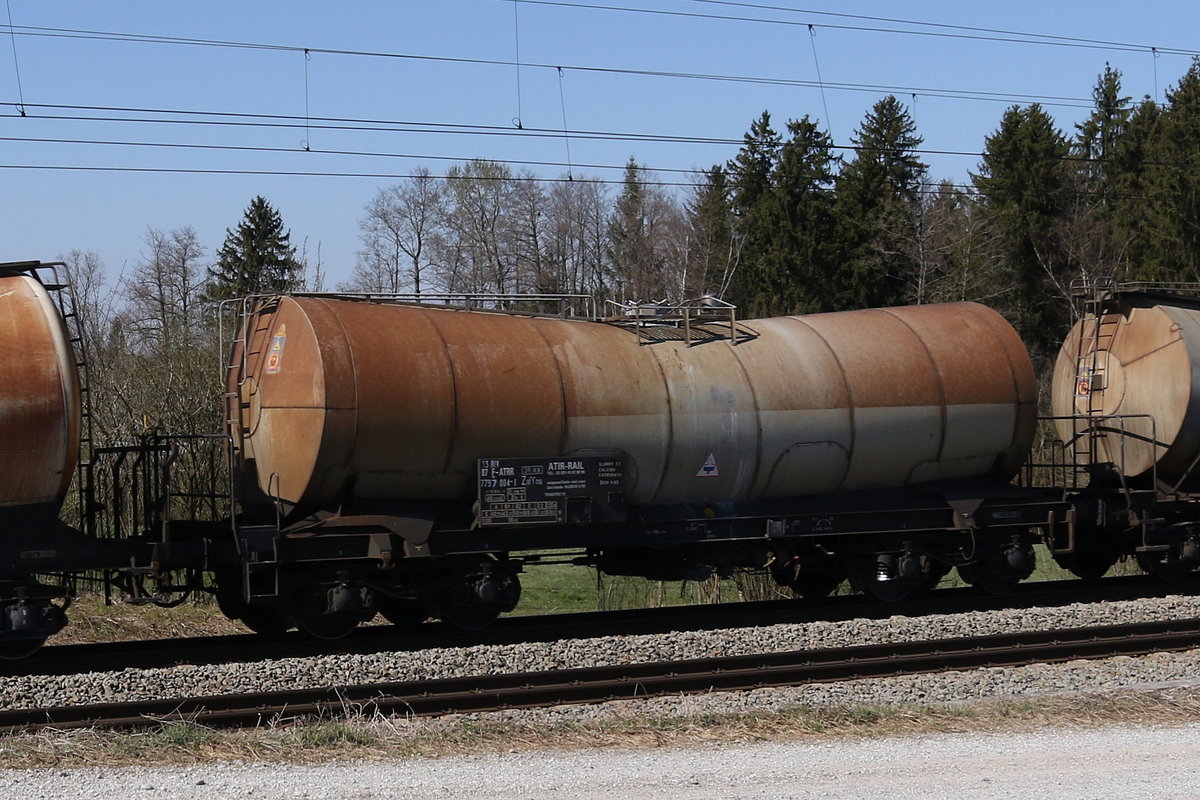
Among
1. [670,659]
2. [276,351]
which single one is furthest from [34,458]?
[670,659]

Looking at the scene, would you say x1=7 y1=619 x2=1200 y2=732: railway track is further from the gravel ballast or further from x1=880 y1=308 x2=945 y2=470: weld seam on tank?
x1=880 y1=308 x2=945 y2=470: weld seam on tank

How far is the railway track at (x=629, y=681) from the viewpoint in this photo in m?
9.66

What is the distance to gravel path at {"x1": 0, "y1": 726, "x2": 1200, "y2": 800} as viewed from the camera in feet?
25.6

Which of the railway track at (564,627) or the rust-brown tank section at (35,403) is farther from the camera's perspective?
the railway track at (564,627)

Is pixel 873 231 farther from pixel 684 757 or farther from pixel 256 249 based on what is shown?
pixel 684 757

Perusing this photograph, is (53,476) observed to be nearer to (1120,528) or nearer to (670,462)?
(670,462)

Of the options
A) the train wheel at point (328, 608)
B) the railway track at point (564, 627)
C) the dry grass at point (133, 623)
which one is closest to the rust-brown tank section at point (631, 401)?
the train wheel at point (328, 608)

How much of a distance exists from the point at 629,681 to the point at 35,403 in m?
5.88

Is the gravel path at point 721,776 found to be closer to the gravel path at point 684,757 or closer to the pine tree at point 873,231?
the gravel path at point 684,757

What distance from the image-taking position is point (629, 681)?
424 inches

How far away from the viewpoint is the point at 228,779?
8.14 m

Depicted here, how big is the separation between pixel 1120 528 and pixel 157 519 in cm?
1239

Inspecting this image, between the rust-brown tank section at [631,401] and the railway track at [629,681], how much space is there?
111 inches

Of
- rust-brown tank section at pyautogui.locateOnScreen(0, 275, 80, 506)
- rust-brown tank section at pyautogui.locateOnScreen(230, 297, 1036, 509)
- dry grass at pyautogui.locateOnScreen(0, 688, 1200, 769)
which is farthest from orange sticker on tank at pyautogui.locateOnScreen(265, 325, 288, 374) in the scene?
dry grass at pyautogui.locateOnScreen(0, 688, 1200, 769)
